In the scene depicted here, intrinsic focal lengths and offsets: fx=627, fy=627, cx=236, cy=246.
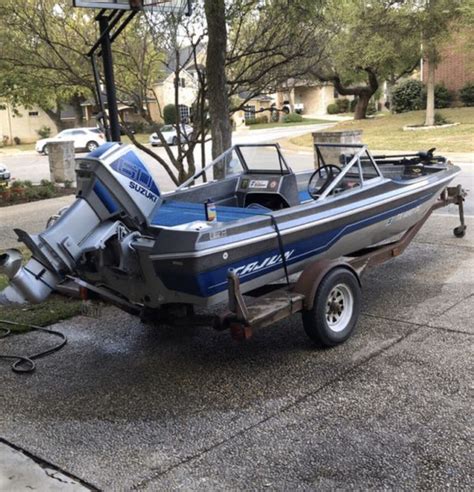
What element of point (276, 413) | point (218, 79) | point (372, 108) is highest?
point (218, 79)

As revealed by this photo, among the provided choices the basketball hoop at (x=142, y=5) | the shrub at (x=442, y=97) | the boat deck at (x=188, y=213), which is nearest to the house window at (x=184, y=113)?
the basketball hoop at (x=142, y=5)

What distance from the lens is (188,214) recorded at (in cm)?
553


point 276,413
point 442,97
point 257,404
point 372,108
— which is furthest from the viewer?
point 372,108

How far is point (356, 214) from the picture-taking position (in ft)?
18.8

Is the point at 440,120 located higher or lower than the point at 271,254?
higher

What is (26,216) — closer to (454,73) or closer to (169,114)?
(169,114)

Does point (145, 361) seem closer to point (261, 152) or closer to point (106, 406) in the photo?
point (106, 406)

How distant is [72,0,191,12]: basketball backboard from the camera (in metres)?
6.52

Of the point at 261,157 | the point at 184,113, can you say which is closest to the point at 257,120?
the point at 184,113

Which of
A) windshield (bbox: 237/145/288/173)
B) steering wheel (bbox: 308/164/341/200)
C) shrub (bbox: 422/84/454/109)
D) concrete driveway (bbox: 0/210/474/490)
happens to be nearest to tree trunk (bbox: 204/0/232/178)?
steering wheel (bbox: 308/164/341/200)

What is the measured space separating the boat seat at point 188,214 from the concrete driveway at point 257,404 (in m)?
1.11

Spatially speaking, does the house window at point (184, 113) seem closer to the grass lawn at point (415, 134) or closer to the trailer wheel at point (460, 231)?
the trailer wheel at point (460, 231)

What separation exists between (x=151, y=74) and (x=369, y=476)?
8353mm

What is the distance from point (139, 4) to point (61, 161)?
12216 mm
